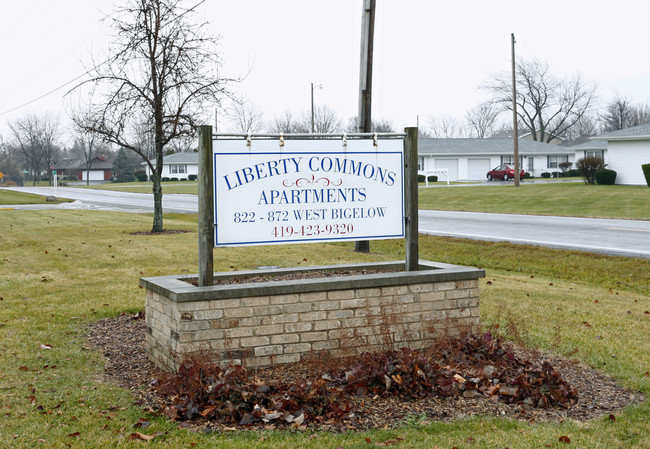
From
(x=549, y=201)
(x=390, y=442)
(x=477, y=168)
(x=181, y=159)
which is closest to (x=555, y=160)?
(x=477, y=168)

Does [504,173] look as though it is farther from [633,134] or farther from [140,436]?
[140,436]

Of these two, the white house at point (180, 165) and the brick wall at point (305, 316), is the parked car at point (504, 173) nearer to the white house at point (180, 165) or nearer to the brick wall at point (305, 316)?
the white house at point (180, 165)

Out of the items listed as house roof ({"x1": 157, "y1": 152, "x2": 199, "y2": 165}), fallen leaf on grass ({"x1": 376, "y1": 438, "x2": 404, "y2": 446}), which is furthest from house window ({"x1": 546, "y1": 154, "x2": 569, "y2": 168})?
fallen leaf on grass ({"x1": 376, "y1": 438, "x2": 404, "y2": 446})

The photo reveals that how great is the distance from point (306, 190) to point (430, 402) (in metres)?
2.26

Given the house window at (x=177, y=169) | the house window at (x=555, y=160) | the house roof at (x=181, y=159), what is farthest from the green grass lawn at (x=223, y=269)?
the house window at (x=177, y=169)

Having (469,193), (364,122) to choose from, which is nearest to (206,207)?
(364,122)

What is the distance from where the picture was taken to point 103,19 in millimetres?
18031

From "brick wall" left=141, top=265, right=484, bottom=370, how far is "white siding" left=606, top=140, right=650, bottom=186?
3770 centimetres

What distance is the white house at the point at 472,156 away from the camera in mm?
62594

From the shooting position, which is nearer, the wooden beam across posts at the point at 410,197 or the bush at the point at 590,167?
the wooden beam across posts at the point at 410,197

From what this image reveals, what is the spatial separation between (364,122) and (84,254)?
615 cm

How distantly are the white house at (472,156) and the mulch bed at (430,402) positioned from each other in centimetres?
5599

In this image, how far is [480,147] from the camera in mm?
64125

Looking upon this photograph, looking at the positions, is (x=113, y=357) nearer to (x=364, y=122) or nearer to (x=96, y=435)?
(x=96, y=435)
